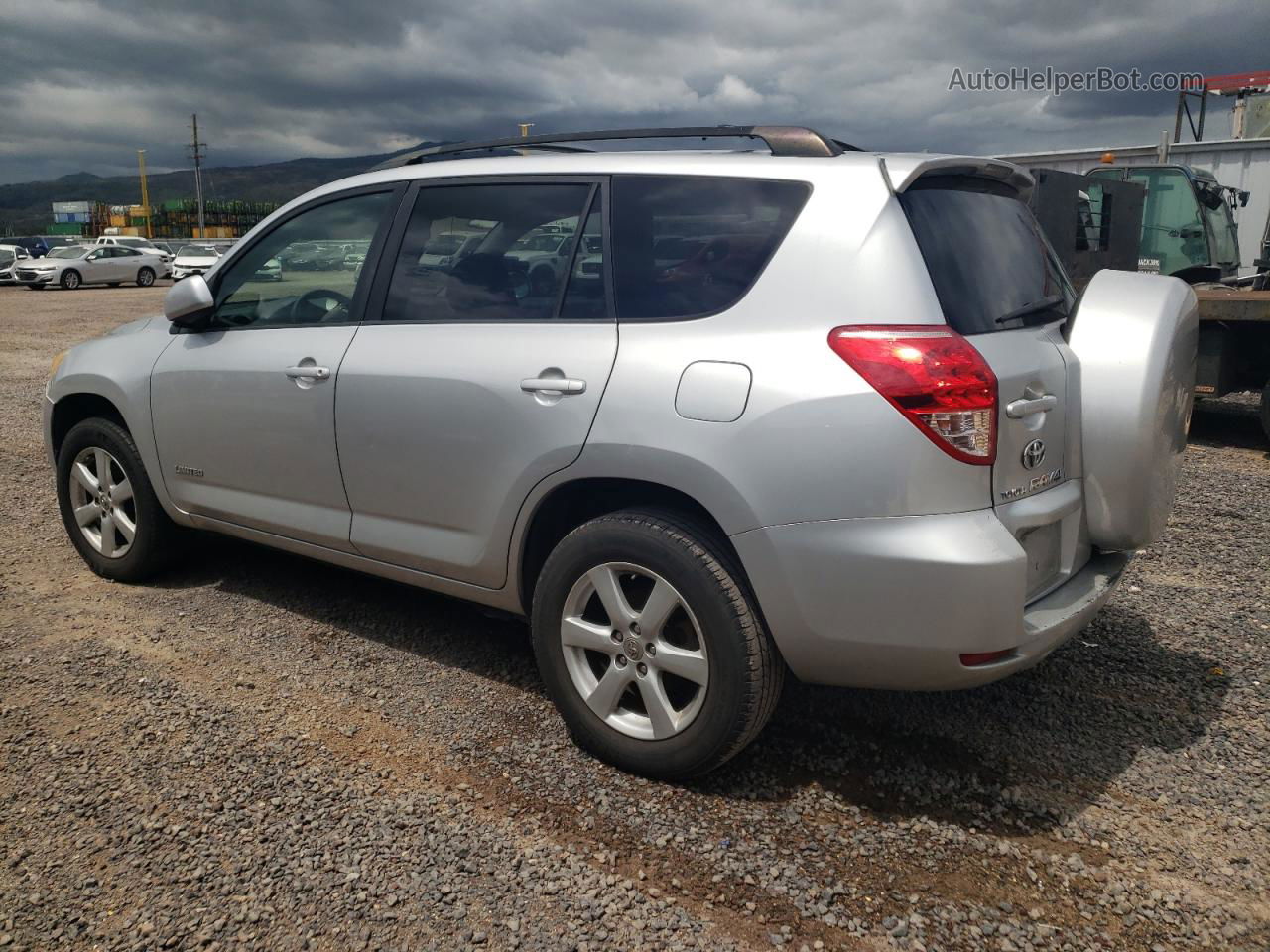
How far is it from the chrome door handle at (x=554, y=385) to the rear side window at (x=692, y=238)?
0.80 ft

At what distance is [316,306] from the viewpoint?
12.7 feet

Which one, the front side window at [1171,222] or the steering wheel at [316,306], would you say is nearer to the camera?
the steering wheel at [316,306]

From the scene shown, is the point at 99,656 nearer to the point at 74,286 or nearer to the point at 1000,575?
the point at 1000,575

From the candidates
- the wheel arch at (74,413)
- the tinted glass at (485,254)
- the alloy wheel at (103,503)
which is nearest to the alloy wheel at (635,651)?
the tinted glass at (485,254)

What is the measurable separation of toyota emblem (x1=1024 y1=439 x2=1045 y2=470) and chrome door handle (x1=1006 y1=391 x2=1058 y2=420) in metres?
0.08

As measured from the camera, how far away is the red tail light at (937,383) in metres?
2.50

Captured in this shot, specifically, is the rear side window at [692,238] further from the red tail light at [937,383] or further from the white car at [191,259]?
the white car at [191,259]

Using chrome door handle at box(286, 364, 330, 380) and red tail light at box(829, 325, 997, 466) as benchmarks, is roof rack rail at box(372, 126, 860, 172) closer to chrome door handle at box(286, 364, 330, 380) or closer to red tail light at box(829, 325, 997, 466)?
red tail light at box(829, 325, 997, 466)

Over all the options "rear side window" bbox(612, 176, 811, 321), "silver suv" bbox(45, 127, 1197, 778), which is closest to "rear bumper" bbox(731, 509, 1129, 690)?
"silver suv" bbox(45, 127, 1197, 778)

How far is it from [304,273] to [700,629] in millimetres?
2317

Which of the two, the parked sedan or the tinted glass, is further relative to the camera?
the parked sedan

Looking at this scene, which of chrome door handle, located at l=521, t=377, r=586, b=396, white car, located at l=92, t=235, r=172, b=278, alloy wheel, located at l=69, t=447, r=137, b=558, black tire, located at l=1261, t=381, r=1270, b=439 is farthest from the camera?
white car, located at l=92, t=235, r=172, b=278

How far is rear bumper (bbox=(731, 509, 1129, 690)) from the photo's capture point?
2.50 m

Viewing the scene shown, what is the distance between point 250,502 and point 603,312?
1806mm
